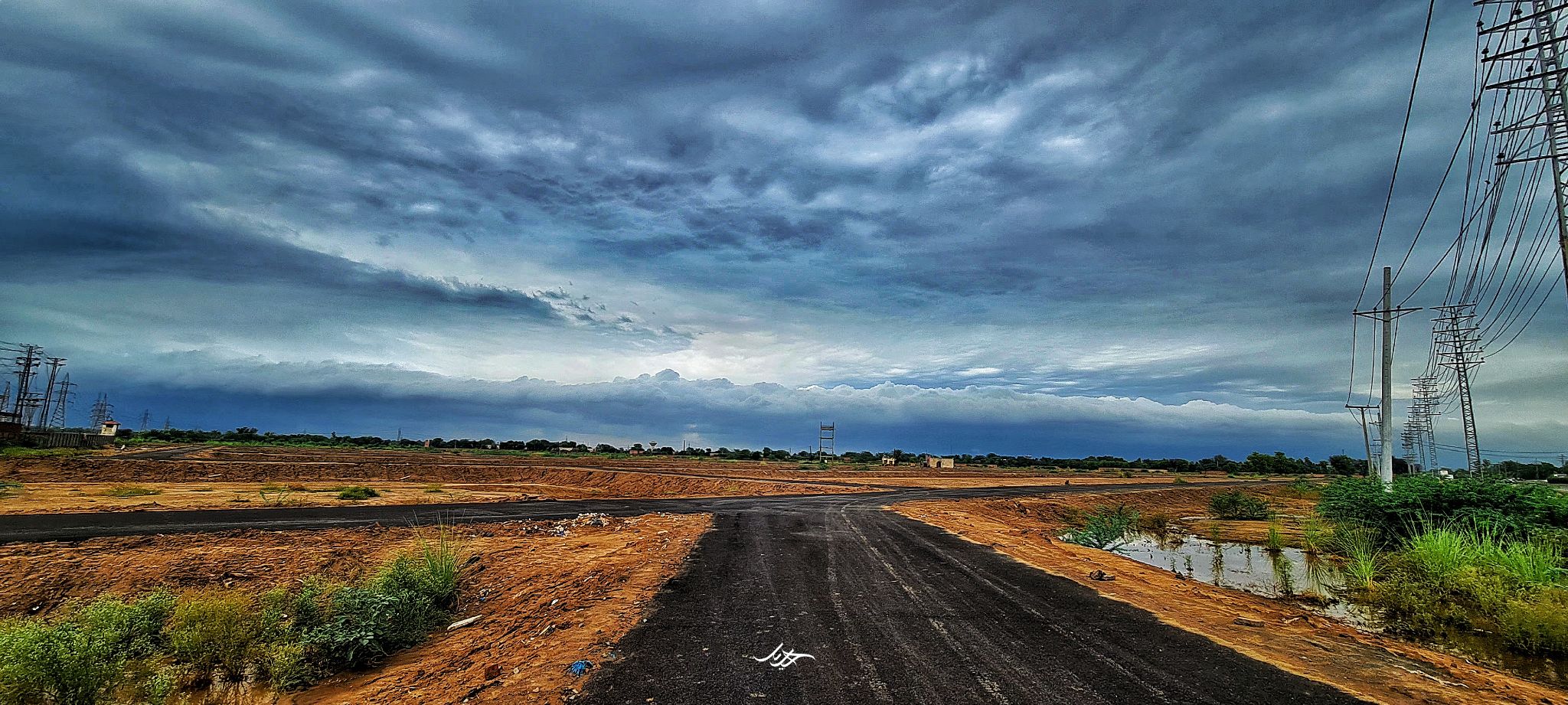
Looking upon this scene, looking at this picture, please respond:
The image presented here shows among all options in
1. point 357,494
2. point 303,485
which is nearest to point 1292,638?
point 357,494

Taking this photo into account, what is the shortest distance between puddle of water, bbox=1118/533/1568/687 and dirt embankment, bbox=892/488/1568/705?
1185 millimetres

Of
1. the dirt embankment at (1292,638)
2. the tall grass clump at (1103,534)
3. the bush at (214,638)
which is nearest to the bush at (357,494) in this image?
the bush at (214,638)

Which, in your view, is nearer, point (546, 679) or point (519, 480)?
point (546, 679)

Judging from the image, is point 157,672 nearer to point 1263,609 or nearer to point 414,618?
point 414,618

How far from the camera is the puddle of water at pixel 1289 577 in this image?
945 centimetres

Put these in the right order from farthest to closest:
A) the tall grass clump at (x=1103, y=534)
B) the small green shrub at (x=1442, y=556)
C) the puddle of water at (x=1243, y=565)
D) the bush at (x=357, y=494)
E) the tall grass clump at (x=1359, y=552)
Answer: the bush at (x=357, y=494) < the tall grass clump at (x=1103, y=534) < the puddle of water at (x=1243, y=565) < the tall grass clump at (x=1359, y=552) < the small green shrub at (x=1442, y=556)

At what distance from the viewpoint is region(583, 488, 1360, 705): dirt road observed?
6.50 m

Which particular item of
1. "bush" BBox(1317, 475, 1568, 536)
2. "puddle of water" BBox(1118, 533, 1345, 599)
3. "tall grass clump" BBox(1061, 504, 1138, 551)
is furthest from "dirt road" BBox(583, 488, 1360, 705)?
"bush" BBox(1317, 475, 1568, 536)

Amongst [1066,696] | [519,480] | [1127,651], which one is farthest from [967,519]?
[519,480]

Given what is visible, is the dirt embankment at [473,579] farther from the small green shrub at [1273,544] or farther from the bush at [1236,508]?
the bush at [1236,508]

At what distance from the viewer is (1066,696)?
20.9 ft

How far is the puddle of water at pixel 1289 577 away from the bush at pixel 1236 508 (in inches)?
510

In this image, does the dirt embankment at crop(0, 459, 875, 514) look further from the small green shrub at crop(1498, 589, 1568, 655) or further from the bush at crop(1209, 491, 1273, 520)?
the small green shrub at crop(1498, 589, 1568, 655)

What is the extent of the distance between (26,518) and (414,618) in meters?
19.3
